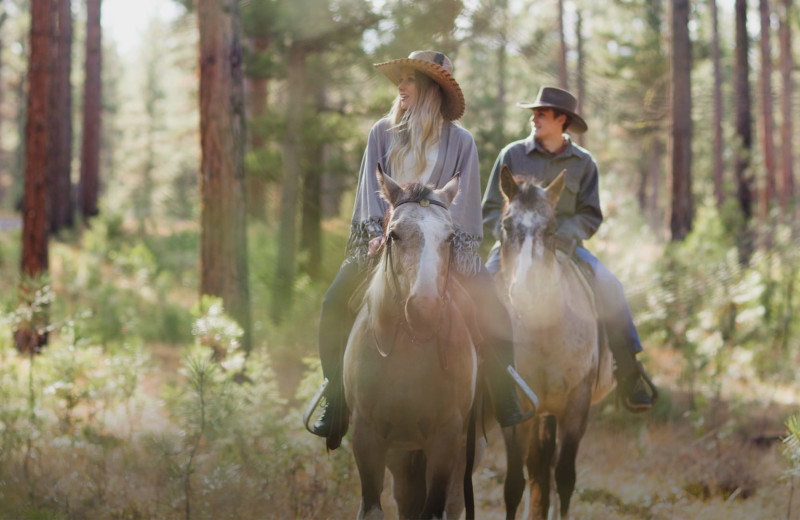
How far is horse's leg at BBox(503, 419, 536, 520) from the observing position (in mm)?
5789

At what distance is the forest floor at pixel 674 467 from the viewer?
707 cm

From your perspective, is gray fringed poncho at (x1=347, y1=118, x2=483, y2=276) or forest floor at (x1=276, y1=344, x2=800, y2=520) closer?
gray fringed poncho at (x1=347, y1=118, x2=483, y2=276)

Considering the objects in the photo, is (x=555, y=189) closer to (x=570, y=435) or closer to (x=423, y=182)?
(x=423, y=182)

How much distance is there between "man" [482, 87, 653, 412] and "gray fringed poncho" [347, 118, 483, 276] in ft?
5.30

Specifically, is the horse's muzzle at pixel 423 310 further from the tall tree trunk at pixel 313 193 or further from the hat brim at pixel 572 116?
the tall tree trunk at pixel 313 193

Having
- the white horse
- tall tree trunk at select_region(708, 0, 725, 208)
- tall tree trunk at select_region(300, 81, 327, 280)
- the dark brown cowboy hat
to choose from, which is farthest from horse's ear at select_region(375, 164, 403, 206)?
tall tree trunk at select_region(708, 0, 725, 208)

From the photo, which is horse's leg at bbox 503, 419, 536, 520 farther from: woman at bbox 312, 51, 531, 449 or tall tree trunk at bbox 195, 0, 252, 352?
tall tree trunk at bbox 195, 0, 252, 352

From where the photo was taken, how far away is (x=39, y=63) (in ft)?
37.3

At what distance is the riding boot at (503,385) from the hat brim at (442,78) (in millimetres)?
1488

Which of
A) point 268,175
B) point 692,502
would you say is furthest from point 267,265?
point 692,502

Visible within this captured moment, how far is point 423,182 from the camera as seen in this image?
4.65 metres

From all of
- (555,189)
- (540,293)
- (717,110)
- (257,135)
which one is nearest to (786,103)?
(717,110)

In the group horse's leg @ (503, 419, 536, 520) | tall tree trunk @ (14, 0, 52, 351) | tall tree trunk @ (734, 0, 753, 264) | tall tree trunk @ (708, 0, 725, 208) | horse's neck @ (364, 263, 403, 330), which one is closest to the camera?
horse's neck @ (364, 263, 403, 330)

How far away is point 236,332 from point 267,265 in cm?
628
